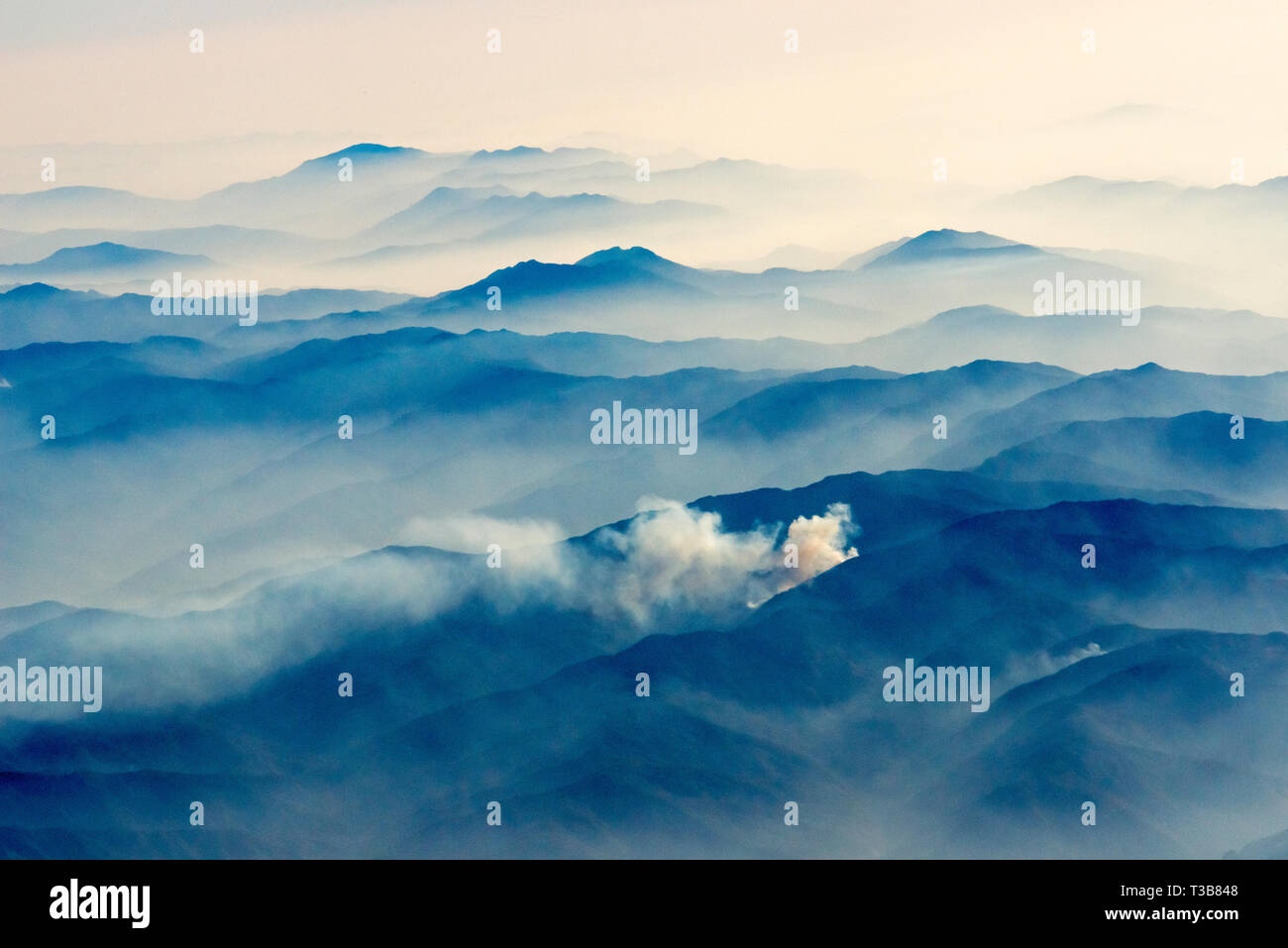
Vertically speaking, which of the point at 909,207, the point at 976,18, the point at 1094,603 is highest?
the point at 976,18

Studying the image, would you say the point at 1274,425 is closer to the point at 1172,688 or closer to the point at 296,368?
the point at 1172,688

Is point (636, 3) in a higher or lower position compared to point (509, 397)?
higher

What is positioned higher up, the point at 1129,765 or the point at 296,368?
the point at 296,368

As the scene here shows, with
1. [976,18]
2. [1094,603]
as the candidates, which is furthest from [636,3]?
[1094,603]

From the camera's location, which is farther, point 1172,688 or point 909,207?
point 909,207

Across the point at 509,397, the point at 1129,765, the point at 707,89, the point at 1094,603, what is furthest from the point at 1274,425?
the point at 509,397
